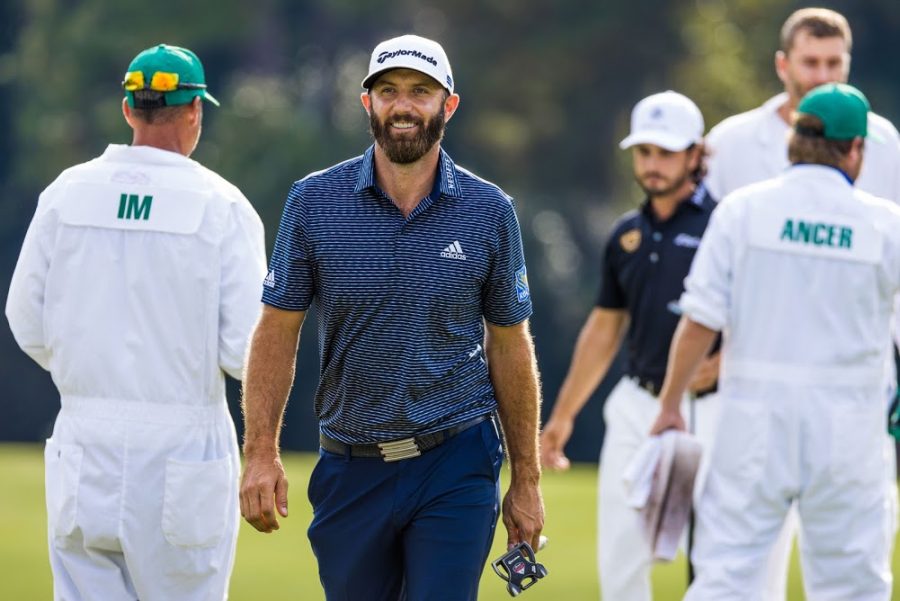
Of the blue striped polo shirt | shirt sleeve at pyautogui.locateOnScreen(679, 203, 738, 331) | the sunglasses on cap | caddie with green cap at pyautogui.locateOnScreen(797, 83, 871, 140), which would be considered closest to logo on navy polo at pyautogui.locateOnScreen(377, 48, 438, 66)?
the blue striped polo shirt

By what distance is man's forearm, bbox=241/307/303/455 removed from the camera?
238 inches

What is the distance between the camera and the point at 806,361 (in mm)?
7062

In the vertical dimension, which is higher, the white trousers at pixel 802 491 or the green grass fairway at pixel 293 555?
the white trousers at pixel 802 491

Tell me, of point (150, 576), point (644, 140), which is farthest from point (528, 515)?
point (644, 140)

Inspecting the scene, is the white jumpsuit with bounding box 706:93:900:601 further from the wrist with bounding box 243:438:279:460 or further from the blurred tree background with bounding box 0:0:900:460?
the blurred tree background with bounding box 0:0:900:460

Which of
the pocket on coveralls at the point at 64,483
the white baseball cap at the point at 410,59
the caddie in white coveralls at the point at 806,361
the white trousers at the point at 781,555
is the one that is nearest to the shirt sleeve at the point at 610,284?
the white trousers at the point at 781,555

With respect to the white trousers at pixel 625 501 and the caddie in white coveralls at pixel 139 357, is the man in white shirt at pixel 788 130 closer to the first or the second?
the white trousers at pixel 625 501

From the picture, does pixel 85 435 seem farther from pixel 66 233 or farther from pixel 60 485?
pixel 66 233

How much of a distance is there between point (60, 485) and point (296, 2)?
37.0 m

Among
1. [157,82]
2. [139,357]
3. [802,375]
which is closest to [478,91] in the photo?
[802,375]

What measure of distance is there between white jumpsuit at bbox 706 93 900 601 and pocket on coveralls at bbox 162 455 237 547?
9.79 ft

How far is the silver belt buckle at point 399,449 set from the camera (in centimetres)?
Answer: 607

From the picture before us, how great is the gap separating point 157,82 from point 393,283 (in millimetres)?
1359

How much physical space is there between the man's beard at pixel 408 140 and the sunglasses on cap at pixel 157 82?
1053mm
